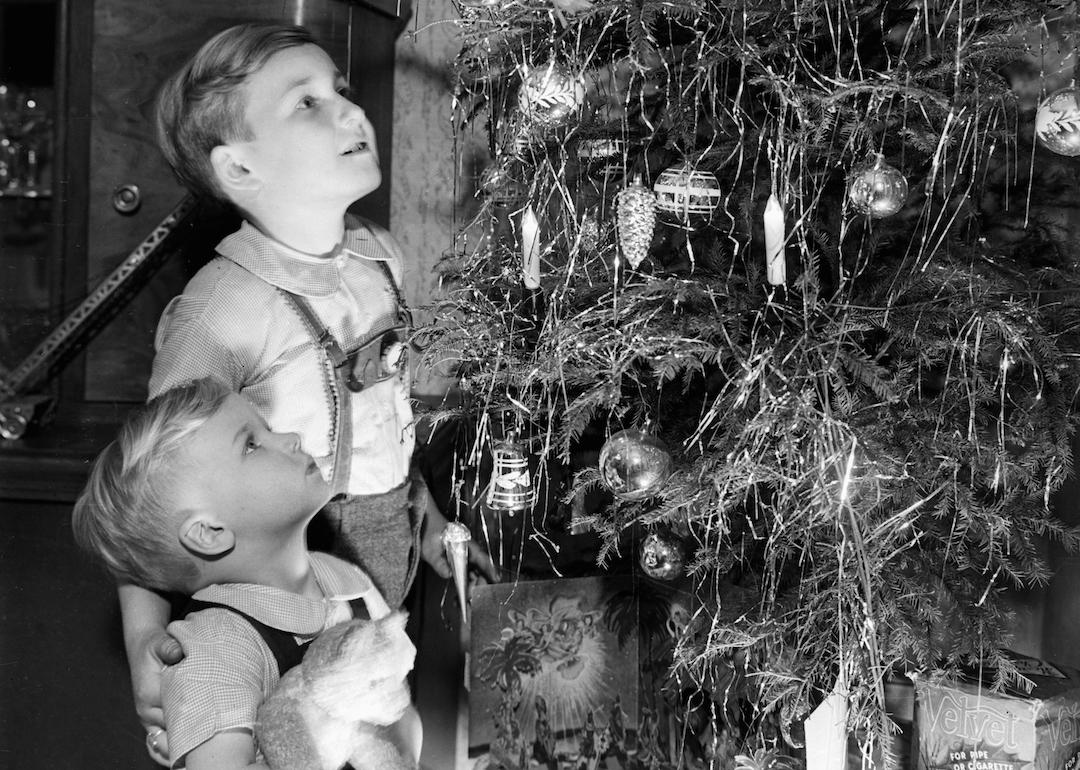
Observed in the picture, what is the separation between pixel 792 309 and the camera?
57.4 inches

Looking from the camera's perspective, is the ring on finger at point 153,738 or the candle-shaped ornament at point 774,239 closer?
the candle-shaped ornament at point 774,239

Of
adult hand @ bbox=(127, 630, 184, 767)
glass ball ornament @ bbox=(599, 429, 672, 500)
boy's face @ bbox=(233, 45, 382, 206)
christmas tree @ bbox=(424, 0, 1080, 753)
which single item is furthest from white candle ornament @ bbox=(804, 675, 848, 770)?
boy's face @ bbox=(233, 45, 382, 206)

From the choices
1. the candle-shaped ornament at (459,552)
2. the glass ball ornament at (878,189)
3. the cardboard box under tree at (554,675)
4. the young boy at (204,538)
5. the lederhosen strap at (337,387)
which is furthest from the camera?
the cardboard box under tree at (554,675)

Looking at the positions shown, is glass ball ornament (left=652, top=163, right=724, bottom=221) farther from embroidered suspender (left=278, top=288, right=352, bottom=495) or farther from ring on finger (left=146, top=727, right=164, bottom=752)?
ring on finger (left=146, top=727, right=164, bottom=752)

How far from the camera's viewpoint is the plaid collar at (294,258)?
156 centimetres

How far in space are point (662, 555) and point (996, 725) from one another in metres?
0.59

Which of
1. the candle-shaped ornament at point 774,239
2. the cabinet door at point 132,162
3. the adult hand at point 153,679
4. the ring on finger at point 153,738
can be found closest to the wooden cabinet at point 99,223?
the cabinet door at point 132,162

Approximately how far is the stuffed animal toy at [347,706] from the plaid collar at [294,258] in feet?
1.74

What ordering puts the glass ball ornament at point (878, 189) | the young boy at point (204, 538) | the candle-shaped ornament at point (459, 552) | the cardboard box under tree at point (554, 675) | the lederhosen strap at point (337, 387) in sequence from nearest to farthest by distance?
1. the glass ball ornament at point (878, 189)
2. the young boy at point (204, 538)
3. the lederhosen strap at point (337, 387)
4. the candle-shaped ornament at point (459, 552)
5. the cardboard box under tree at point (554, 675)

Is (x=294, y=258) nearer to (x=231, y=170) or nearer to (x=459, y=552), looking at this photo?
(x=231, y=170)

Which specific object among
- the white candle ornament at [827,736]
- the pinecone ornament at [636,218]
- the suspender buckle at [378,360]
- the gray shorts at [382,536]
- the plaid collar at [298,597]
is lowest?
the white candle ornament at [827,736]

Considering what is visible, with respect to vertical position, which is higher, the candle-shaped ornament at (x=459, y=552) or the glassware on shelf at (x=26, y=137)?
the glassware on shelf at (x=26, y=137)

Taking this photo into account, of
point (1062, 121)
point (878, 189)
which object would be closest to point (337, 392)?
point (878, 189)

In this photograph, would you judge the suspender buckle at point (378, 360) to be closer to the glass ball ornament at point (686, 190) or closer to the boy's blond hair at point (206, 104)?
the boy's blond hair at point (206, 104)
